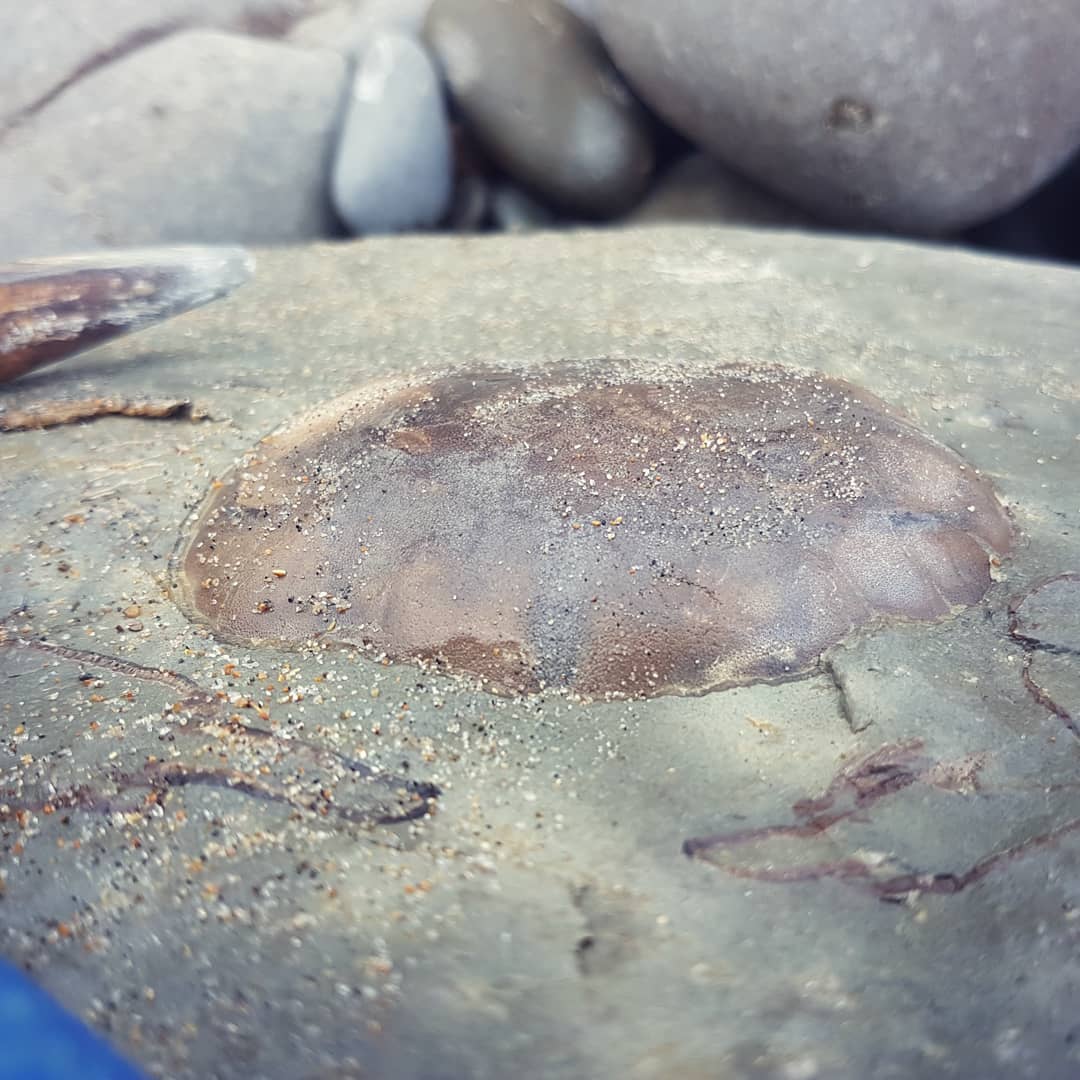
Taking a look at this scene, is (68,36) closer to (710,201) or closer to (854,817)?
(710,201)

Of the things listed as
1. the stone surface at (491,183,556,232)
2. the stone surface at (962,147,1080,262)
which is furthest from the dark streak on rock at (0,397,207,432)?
the stone surface at (962,147,1080,262)

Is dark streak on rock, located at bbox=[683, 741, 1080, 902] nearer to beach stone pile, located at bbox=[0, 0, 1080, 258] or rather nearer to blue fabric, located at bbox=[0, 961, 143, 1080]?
blue fabric, located at bbox=[0, 961, 143, 1080]

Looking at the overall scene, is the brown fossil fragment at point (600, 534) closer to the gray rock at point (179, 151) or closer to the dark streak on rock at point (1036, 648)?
the dark streak on rock at point (1036, 648)

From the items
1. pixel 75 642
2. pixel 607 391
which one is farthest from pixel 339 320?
pixel 75 642

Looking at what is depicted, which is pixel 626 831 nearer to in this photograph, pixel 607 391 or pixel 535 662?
pixel 535 662

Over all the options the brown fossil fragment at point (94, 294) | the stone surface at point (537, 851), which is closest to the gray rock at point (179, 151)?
the brown fossil fragment at point (94, 294)

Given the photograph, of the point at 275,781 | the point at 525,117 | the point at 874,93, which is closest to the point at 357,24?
the point at 525,117
